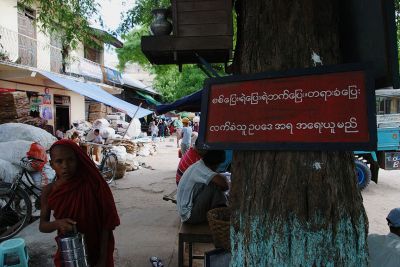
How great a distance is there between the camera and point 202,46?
2.80m

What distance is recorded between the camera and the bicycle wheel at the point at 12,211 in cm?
499

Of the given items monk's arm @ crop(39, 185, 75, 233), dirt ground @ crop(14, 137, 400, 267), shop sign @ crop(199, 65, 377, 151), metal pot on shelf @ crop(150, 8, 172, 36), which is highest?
metal pot on shelf @ crop(150, 8, 172, 36)

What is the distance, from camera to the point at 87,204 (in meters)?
2.35

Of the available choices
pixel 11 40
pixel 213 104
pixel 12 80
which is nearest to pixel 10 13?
pixel 11 40

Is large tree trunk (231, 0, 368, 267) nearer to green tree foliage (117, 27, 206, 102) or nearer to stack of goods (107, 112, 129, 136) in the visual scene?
green tree foliage (117, 27, 206, 102)

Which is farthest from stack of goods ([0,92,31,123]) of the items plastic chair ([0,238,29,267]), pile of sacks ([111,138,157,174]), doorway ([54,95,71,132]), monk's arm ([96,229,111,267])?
doorway ([54,95,71,132])

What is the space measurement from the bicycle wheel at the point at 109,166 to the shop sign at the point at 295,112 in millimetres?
7494

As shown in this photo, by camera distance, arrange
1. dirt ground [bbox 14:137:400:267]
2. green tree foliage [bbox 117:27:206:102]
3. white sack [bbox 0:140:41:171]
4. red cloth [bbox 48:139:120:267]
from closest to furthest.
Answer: red cloth [bbox 48:139:120:267]
dirt ground [bbox 14:137:400:267]
white sack [bbox 0:140:41:171]
green tree foliage [bbox 117:27:206:102]

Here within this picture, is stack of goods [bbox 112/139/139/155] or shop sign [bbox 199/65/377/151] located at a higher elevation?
shop sign [bbox 199/65/377/151]

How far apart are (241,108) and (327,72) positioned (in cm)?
37

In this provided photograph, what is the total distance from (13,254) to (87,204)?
170cm

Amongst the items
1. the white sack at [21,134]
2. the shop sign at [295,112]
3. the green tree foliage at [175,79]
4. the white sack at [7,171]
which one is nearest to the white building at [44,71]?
the green tree foliage at [175,79]

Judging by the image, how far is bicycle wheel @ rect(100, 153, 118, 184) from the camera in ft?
→ 28.9

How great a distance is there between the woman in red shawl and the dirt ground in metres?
2.00
